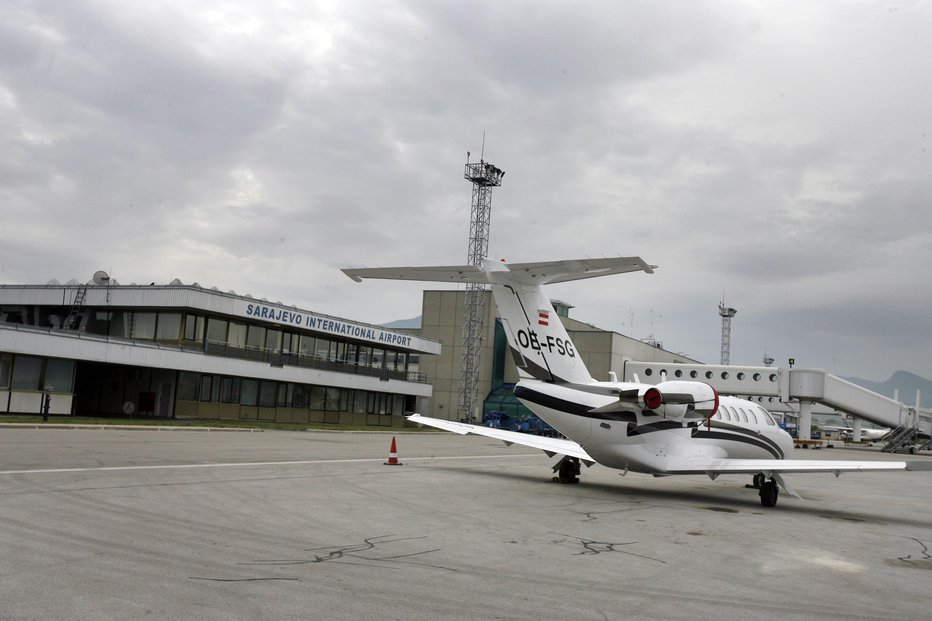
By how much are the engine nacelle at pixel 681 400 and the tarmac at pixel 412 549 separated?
2028mm

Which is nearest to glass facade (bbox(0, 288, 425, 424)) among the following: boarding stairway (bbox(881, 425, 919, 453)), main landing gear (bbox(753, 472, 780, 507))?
main landing gear (bbox(753, 472, 780, 507))

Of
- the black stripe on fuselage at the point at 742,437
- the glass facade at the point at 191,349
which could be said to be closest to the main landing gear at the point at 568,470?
the black stripe on fuselage at the point at 742,437

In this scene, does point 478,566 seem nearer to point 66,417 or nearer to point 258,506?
Result: point 258,506

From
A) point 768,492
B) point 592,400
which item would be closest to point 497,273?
point 592,400

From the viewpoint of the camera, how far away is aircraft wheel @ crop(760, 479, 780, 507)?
Answer: 17.9 m

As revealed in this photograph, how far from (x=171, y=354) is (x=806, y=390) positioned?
164ft

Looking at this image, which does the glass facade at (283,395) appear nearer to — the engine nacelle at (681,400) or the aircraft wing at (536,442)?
the aircraft wing at (536,442)

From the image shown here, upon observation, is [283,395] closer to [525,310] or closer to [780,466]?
[525,310]

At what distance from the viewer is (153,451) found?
863 inches

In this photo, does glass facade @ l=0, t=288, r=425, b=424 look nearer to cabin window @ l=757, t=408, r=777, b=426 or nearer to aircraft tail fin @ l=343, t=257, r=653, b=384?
aircraft tail fin @ l=343, t=257, r=653, b=384

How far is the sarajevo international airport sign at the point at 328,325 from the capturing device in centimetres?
5119

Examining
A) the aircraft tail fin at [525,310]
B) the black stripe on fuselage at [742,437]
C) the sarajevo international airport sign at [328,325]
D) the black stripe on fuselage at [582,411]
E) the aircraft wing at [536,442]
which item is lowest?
the aircraft wing at [536,442]

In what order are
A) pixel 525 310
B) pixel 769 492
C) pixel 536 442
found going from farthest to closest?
pixel 536 442 → pixel 769 492 → pixel 525 310

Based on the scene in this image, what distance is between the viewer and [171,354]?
4484 centimetres
